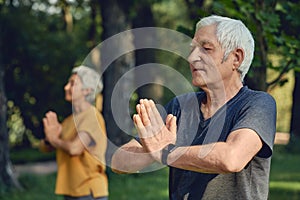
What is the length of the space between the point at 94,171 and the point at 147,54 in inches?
669

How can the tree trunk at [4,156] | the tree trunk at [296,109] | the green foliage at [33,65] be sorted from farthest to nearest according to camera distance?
the green foliage at [33,65], the tree trunk at [296,109], the tree trunk at [4,156]

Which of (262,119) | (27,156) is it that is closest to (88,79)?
(262,119)

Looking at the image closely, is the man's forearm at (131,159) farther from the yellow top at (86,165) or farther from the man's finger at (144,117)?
the yellow top at (86,165)

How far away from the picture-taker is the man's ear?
328cm

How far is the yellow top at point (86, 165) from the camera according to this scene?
6.07 meters

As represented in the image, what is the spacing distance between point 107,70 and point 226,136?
38.8 feet

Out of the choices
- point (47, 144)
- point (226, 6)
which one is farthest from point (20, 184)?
point (226, 6)

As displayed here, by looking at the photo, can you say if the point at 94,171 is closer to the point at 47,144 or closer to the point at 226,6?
the point at 47,144

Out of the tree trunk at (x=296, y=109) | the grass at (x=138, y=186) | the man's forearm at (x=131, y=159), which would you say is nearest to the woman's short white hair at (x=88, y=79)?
the man's forearm at (x=131, y=159)

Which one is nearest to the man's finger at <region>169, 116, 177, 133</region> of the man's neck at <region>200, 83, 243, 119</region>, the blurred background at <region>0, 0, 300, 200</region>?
the man's neck at <region>200, 83, 243, 119</region>

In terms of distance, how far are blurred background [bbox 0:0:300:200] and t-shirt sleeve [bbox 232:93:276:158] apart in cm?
281

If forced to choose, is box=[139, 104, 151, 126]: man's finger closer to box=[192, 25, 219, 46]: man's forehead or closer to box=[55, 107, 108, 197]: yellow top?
box=[192, 25, 219, 46]: man's forehead

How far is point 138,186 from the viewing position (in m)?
13.8

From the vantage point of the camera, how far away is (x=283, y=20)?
22.1ft
